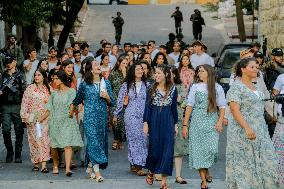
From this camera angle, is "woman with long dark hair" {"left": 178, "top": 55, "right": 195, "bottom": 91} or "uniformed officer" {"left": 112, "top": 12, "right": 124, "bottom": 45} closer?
"woman with long dark hair" {"left": 178, "top": 55, "right": 195, "bottom": 91}

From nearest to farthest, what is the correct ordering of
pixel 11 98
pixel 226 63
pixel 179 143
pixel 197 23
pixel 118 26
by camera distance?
pixel 179 143 < pixel 11 98 < pixel 226 63 < pixel 118 26 < pixel 197 23

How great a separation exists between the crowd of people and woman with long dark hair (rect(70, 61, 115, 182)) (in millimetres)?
15

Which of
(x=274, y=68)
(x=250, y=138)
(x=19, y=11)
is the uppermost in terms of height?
(x=19, y=11)

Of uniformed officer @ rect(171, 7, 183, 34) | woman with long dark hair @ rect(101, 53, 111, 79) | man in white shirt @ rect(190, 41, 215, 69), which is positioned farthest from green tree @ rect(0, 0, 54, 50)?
uniformed officer @ rect(171, 7, 183, 34)

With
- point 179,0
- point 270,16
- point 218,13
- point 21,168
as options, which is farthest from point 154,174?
point 179,0

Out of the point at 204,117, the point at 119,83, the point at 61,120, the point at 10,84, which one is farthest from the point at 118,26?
the point at 204,117

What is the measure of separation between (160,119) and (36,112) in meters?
2.77

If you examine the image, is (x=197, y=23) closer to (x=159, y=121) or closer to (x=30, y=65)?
(x=30, y=65)

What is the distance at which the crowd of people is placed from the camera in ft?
31.6

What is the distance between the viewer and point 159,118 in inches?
451

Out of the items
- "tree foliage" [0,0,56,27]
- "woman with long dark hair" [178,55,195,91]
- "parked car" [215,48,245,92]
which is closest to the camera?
"woman with long dark hair" [178,55,195,91]

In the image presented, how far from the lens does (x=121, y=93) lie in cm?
1297

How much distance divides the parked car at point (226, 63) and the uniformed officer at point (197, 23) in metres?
17.9

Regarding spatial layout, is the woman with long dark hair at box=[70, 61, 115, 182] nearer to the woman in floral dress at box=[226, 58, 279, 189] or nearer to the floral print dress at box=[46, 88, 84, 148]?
the floral print dress at box=[46, 88, 84, 148]
